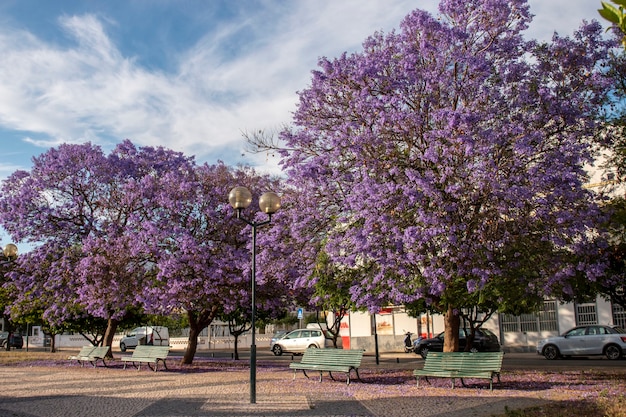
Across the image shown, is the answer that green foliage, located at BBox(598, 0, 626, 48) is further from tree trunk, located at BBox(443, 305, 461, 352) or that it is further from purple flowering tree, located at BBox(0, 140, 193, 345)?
purple flowering tree, located at BBox(0, 140, 193, 345)

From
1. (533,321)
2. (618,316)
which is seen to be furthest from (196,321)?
(618,316)

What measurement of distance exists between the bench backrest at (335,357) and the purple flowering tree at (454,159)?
4.20 ft

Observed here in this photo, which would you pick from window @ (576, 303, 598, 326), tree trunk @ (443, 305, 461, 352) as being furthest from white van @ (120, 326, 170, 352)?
tree trunk @ (443, 305, 461, 352)

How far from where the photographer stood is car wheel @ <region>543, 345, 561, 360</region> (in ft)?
80.7

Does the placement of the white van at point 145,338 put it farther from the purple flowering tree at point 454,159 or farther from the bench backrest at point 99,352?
the purple flowering tree at point 454,159

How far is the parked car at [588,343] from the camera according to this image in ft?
75.7

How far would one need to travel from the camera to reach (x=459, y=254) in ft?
A: 42.9

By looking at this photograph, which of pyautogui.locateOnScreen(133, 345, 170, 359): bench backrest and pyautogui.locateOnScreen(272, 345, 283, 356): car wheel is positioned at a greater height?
pyautogui.locateOnScreen(133, 345, 170, 359): bench backrest

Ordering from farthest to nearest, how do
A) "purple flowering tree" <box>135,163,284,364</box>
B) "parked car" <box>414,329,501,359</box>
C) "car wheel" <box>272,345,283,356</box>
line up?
"car wheel" <box>272,345,283,356</box>
"parked car" <box>414,329,501,359</box>
"purple flowering tree" <box>135,163,284,364</box>

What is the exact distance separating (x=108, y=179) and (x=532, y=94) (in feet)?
51.9

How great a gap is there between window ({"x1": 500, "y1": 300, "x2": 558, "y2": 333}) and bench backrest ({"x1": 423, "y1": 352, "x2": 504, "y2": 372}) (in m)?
18.8

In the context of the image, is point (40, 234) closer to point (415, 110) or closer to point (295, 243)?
point (295, 243)

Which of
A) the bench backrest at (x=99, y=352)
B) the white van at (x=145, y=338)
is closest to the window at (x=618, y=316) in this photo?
the bench backrest at (x=99, y=352)

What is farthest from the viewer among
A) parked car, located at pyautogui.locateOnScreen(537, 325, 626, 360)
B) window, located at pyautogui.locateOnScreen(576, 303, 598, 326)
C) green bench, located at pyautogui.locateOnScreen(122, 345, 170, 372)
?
window, located at pyautogui.locateOnScreen(576, 303, 598, 326)
